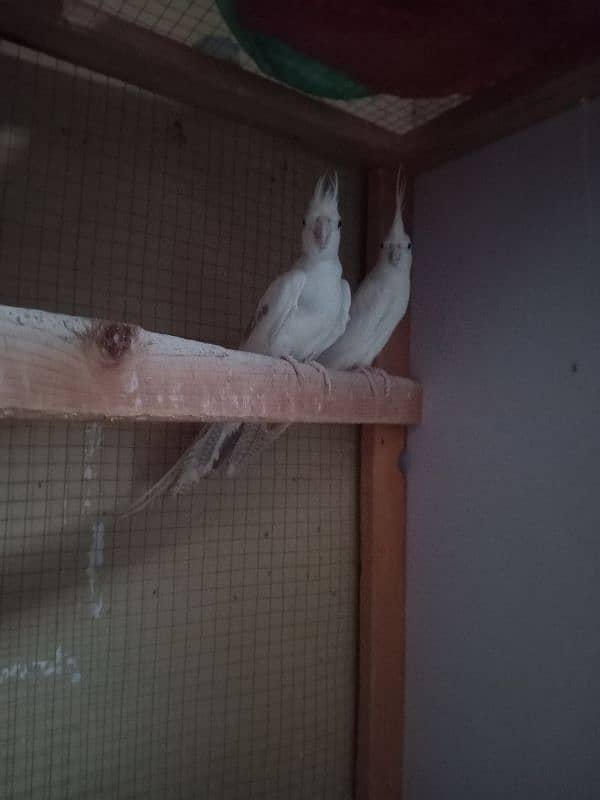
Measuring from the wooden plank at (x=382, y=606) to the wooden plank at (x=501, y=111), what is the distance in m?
0.39

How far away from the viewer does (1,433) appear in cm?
107

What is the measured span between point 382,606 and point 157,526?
21.8 inches

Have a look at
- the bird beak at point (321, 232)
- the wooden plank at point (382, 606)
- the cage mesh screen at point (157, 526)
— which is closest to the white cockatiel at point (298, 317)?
the bird beak at point (321, 232)

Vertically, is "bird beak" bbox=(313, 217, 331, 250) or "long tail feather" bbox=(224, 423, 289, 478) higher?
"bird beak" bbox=(313, 217, 331, 250)

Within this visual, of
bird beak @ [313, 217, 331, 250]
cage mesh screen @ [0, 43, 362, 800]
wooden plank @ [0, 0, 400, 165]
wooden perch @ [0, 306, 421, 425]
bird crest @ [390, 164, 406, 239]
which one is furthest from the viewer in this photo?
bird crest @ [390, 164, 406, 239]

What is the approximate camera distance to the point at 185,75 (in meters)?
1.12

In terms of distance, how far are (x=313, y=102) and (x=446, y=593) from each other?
1.09 meters

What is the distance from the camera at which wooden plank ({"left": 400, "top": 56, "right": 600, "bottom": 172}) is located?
3.40ft

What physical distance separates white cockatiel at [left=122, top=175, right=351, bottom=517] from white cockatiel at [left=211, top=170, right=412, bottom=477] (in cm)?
7

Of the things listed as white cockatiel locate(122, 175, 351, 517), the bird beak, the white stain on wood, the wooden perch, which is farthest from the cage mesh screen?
the wooden perch

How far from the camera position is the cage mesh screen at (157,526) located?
1091 mm

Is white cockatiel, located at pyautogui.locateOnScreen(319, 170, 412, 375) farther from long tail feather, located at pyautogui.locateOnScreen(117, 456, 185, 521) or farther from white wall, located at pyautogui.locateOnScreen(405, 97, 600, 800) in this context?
long tail feather, located at pyautogui.locateOnScreen(117, 456, 185, 521)

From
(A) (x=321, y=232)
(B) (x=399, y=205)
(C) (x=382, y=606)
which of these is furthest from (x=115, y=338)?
(C) (x=382, y=606)

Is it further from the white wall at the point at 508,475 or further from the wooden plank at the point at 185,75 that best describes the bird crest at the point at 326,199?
the white wall at the point at 508,475
